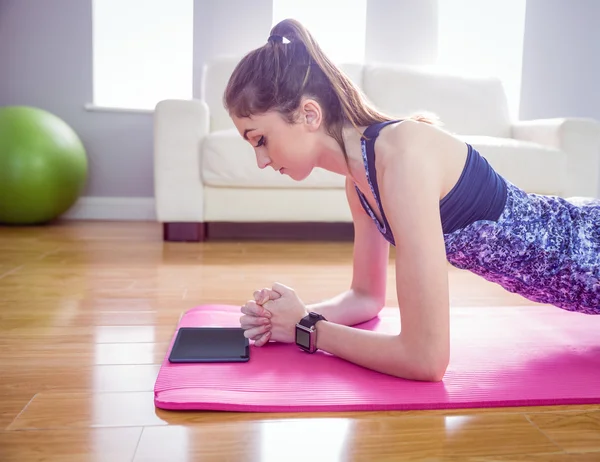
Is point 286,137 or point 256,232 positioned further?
point 256,232

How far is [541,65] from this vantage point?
3.74 meters

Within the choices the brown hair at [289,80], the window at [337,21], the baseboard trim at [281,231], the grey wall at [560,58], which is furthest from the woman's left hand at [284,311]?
the grey wall at [560,58]

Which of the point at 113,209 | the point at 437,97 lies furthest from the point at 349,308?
the point at 113,209

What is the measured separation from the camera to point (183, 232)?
2.66 meters

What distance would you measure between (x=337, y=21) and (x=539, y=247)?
9.32 feet

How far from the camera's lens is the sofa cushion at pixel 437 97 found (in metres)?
3.17

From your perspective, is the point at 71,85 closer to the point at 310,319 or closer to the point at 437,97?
the point at 437,97

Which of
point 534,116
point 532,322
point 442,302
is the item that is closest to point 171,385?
point 442,302

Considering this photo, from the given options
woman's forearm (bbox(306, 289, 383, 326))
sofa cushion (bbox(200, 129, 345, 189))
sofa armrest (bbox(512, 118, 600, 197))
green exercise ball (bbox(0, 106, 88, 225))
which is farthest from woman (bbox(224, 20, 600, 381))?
green exercise ball (bbox(0, 106, 88, 225))

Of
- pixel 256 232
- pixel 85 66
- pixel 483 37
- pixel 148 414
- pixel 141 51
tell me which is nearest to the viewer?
pixel 148 414

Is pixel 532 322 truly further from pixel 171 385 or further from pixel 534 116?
pixel 534 116

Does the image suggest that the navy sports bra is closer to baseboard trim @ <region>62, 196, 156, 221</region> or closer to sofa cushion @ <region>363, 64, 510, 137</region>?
sofa cushion @ <region>363, 64, 510, 137</region>

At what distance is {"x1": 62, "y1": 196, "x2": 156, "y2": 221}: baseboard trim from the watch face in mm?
2615

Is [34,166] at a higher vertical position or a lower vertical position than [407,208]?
lower
